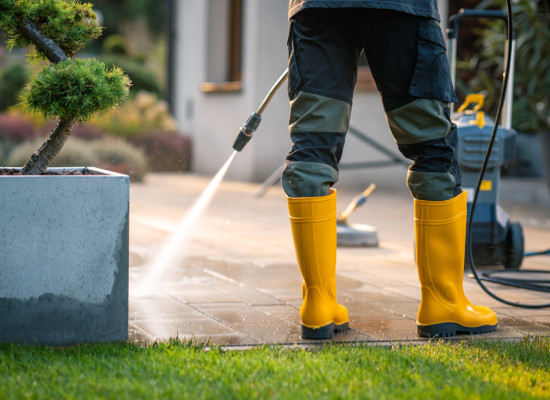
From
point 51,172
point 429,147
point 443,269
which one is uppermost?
point 429,147

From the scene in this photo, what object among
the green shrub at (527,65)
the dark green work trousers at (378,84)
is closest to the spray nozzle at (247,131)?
the dark green work trousers at (378,84)

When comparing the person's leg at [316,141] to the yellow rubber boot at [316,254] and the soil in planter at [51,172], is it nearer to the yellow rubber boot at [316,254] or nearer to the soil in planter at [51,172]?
the yellow rubber boot at [316,254]

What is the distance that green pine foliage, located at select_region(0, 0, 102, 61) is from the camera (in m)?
2.64

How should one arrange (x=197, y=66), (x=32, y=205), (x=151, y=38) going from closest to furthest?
(x=32, y=205)
(x=197, y=66)
(x=151, y=38)

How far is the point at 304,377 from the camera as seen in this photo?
85.3 inches

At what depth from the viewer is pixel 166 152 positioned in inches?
488

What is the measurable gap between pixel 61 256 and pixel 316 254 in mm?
790

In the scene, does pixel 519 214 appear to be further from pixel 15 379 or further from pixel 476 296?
pixel 15 379

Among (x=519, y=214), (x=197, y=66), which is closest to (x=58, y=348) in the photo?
(x=519, y=214)

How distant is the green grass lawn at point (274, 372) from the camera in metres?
2.02

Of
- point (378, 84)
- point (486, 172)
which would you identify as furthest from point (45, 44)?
point (486, 172)

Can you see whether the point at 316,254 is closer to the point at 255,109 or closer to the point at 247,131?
the point at 247,131

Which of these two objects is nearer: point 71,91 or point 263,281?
point 71,91

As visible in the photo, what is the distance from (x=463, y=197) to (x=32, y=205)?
4.53 ft
